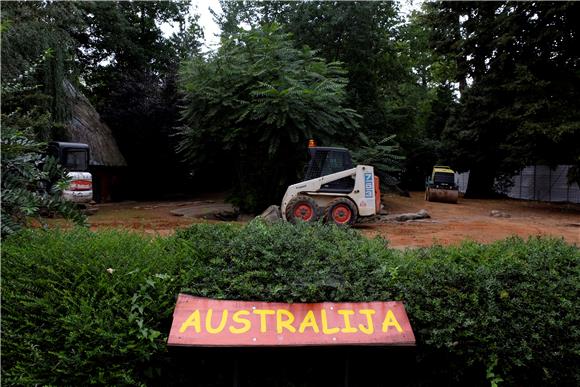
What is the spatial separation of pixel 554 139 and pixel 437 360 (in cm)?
1489

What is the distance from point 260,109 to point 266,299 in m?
10.7

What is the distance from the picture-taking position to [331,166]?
1209cm

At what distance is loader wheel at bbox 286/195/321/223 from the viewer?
38.3 feet

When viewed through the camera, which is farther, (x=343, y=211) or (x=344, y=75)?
(x=344, y=75)

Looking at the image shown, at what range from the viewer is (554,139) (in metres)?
15.7

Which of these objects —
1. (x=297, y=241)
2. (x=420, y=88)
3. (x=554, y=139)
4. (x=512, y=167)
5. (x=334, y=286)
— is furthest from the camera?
(x=420, y=88)

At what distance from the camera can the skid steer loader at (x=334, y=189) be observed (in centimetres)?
1177

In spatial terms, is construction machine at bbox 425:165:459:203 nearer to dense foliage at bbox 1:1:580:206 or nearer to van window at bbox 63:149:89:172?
dense foliage at bbox 1:1:580:206

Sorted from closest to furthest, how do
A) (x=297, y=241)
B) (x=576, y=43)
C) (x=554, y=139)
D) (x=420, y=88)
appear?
(x=297, y=241) → (x=554, y=139) → (x=576, y=43) → (x=420, y=88)

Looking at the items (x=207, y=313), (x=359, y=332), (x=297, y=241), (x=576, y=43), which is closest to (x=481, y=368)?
(x=359, y=332)

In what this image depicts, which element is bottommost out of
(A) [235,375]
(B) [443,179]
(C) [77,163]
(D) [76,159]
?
(A) [235,375]

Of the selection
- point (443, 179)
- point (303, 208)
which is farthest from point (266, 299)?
point (443, 179)

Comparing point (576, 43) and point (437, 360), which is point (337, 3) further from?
point (437, 360)

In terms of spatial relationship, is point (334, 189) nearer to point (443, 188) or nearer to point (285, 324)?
point (285, 324)
